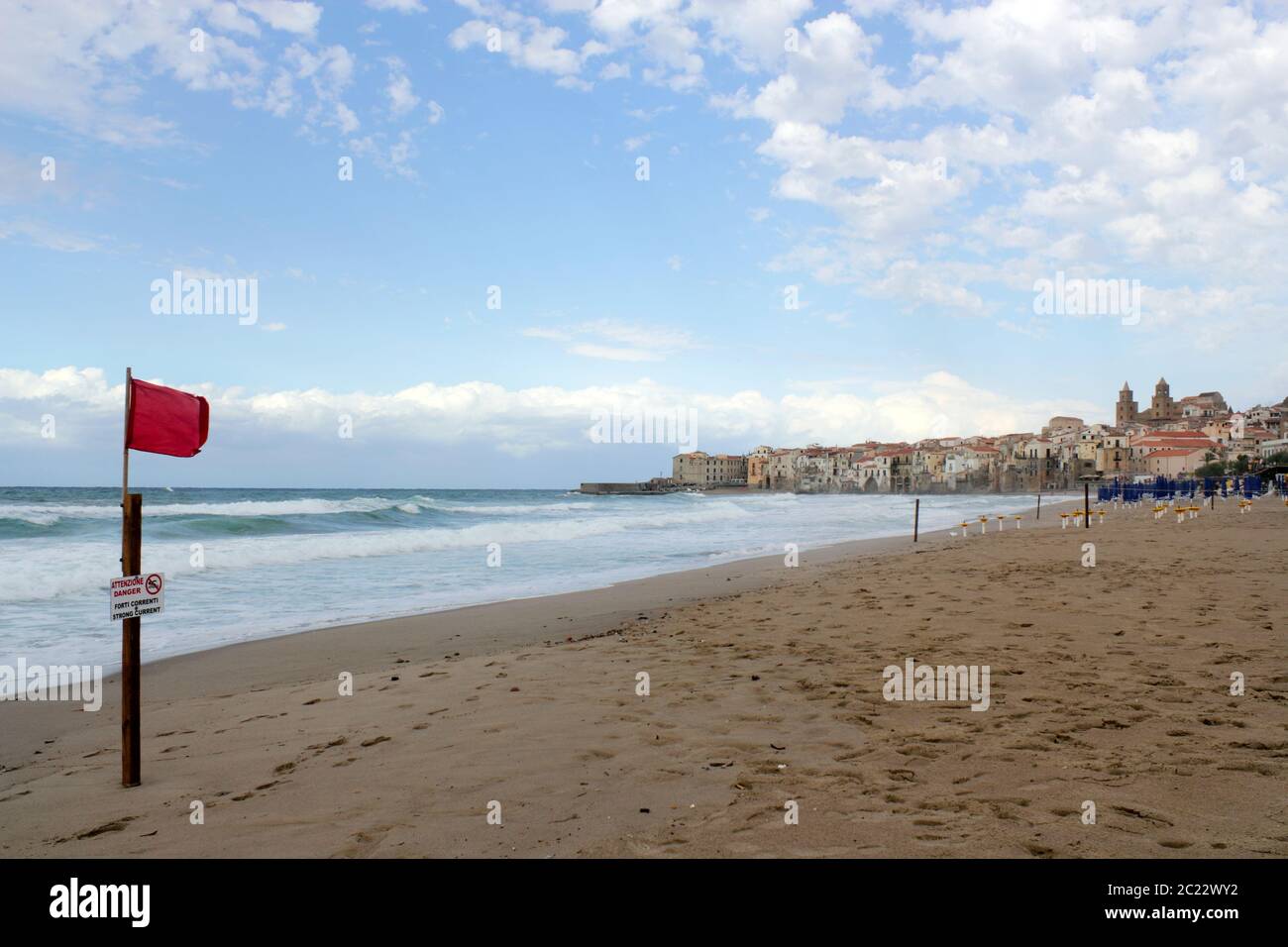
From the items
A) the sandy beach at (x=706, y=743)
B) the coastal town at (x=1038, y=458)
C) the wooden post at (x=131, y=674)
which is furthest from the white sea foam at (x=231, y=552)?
the coastal town at (x=1038, y=458)

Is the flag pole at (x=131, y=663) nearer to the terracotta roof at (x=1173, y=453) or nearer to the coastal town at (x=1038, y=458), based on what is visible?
the coastal town at (x=1038, y=458)

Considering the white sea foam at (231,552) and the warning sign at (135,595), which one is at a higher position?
the warning sign at (135,595)

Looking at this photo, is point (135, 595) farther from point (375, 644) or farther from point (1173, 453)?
point (1173, 453)

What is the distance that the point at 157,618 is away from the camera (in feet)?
37.7

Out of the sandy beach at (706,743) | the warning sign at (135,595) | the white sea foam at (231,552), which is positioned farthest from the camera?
the white sea foam at (231,552)

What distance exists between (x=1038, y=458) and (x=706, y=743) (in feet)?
417

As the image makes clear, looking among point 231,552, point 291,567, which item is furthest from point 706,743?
point 231,552

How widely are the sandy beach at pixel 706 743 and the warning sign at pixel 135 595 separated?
3.57 feet

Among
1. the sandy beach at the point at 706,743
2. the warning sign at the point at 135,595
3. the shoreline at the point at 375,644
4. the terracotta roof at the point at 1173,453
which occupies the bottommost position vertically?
the shoreline at the point at 375,644

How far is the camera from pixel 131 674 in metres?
4.68

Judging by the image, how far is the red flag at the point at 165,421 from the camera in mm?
4293
